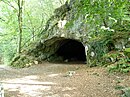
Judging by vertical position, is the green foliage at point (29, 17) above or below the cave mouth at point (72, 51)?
above

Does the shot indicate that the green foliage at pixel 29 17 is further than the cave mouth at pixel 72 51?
Yes

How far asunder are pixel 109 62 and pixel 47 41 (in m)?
6.28

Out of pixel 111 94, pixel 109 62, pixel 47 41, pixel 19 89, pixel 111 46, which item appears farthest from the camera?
pixel 47 41

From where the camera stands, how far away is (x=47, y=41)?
619 inches

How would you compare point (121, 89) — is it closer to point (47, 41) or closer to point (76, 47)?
point (47, 41)

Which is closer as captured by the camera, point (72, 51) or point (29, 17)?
point (72, 51)

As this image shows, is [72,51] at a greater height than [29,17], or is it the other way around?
[29,17]

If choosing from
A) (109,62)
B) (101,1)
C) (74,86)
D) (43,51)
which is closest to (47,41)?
(43,51)

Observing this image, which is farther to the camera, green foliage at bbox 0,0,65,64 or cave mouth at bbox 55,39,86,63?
green foliage at bbox 0,0,65,64

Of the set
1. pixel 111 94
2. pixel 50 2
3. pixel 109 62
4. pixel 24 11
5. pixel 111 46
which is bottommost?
pixel 111 94

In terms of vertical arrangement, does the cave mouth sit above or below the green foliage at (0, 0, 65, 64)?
below

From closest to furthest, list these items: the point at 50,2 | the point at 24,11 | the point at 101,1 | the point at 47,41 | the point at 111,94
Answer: the point at 101,1 < the point at 111,94 < the point at 47,41 < the point at 24,11 < the point at 50,2

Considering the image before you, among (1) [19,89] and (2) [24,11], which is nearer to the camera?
(1) [19,89]

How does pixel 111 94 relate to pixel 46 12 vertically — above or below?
below
